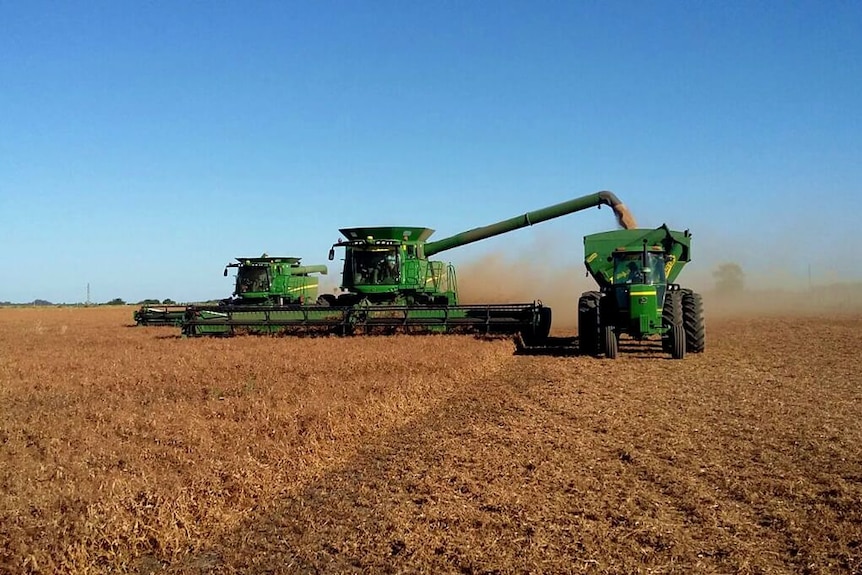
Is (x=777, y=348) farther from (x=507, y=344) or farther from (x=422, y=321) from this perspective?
(x=422, y=321)

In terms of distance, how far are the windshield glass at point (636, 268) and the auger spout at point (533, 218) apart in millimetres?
6700

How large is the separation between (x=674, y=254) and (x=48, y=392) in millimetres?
14030

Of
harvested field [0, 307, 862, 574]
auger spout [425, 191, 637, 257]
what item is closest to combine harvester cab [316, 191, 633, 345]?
auger spout [425, 191, 637, 257]

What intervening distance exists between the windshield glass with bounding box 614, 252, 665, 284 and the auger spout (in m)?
6.70

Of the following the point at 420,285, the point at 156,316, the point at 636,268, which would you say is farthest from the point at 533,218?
the point at 156,316

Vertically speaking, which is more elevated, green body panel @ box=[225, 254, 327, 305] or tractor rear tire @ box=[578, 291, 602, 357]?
green body panel @ box=[225, 254, 327, 305]

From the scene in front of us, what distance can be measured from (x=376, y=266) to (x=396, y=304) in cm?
124

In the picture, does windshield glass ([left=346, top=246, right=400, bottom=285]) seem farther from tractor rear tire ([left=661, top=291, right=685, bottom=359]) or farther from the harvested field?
the harvested field

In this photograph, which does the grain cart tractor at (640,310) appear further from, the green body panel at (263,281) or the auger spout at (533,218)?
the green body panel at (263,281)

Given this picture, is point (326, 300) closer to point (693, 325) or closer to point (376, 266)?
point (376, 266)

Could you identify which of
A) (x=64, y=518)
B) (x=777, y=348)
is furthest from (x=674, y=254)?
(x=64, y=518)

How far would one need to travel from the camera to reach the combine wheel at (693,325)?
16.0 meters

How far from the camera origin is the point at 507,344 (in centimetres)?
1689

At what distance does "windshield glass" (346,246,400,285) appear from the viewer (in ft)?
70.1
